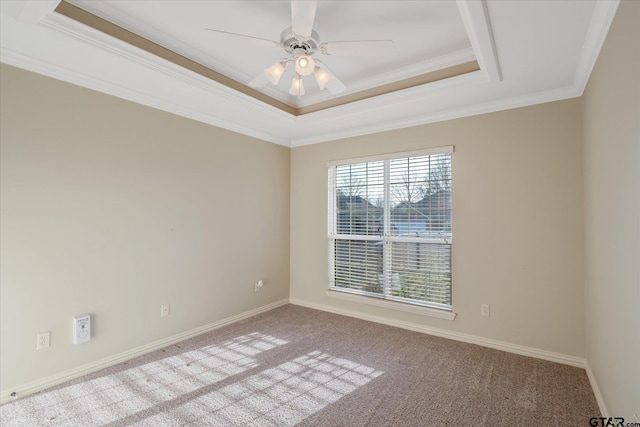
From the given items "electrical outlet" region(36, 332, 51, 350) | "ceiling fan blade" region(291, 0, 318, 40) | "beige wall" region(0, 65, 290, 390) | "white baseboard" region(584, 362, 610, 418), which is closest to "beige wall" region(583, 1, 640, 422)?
"white baseboard" region(584, 362, 610, 418)

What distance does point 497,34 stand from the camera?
1.92 m

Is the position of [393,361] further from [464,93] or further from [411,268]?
[464,93]

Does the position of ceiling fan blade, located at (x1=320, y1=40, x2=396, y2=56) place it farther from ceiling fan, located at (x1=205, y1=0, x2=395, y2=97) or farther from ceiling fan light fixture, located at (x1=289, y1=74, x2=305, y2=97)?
ceiling fan light fixture, located at (x1=289, y1=74, x2=305, y2=97)

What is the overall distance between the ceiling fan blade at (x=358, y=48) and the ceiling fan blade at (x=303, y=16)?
0.19 meters

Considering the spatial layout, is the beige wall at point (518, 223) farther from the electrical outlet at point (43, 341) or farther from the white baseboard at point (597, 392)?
the electrical outlet at point (43, 341)

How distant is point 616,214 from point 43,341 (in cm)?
394

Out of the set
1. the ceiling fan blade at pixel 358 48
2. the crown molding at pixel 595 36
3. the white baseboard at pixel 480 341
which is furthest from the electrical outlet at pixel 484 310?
the ceiling fan blade at pixel 358 48

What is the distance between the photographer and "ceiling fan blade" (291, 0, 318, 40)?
1.58m

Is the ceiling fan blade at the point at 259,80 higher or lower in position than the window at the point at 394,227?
higher

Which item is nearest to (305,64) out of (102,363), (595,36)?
(595,36)

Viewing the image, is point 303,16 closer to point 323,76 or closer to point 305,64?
point 305,64

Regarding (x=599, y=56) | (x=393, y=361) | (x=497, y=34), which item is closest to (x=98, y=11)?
(x=497, y=34)

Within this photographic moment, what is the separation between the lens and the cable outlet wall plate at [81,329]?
2.40m

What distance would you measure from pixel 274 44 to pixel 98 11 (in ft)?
4.05
